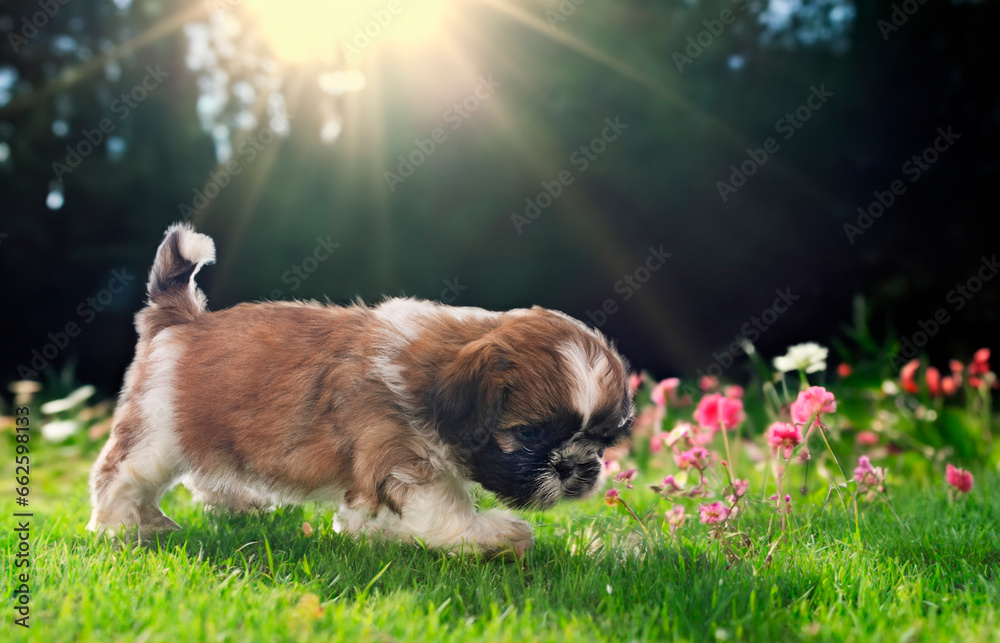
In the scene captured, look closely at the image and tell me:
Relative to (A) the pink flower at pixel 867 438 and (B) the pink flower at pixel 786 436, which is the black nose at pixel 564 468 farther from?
(A) the pink flower at pixel 867 438

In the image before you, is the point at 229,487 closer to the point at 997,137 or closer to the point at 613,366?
the point at 613,366

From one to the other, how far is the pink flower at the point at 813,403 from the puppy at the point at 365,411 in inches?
29.2

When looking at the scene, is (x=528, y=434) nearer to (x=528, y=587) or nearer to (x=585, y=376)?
(x=585, y=376)

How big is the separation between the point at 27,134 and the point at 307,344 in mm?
6422

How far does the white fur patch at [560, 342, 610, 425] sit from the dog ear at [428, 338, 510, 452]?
246 mm

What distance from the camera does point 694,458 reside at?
11.1 ft

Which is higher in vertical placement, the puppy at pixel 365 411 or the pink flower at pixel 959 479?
the pink flower at pixel 959 479

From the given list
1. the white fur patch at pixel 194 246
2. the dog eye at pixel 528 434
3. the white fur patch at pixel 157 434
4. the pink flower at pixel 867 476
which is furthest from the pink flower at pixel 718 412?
the white fur patch at pixel 194 246

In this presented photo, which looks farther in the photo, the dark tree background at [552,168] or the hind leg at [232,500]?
the dark tree background at [552,168]

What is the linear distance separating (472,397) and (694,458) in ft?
4.19

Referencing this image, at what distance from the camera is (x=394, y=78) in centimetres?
757

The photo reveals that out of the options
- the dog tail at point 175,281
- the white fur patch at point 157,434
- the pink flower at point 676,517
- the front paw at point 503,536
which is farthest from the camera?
the dog tail at point 175,281

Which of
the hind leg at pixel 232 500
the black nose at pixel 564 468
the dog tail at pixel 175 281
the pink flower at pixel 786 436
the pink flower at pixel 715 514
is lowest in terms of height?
the hind leg at pixel 232 500

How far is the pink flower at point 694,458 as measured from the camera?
3400 mm
